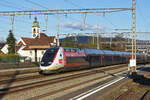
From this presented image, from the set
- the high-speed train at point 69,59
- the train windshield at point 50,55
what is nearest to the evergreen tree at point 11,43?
the high-speed train at point 69,59

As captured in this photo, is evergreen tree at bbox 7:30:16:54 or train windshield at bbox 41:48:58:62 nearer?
train windshield at bbox 41:48:58:62

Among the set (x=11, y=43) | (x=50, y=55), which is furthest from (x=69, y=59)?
(x=11, y=43)

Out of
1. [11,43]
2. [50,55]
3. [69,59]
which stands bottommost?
[69,59]

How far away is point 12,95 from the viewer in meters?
12.0

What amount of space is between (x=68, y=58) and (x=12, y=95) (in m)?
13.2

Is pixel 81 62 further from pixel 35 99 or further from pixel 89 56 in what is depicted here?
pixel 35 99

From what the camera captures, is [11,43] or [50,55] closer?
[50,55]

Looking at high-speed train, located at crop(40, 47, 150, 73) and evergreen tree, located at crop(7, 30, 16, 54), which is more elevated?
evergreen tree, located at crop(7, 30, 16, 54)

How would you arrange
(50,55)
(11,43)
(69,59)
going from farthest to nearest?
(11,43), (69,59), (50,55)

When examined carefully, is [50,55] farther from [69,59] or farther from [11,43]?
[11,43]

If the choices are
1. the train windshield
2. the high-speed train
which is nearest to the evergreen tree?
the high-speed train

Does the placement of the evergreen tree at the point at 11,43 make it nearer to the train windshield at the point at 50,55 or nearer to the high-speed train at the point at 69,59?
the high-speed train at the point at 69,59

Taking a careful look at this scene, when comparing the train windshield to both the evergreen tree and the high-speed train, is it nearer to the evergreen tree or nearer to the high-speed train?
the high-speed train

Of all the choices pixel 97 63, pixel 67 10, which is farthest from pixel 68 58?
pixel 97 63
